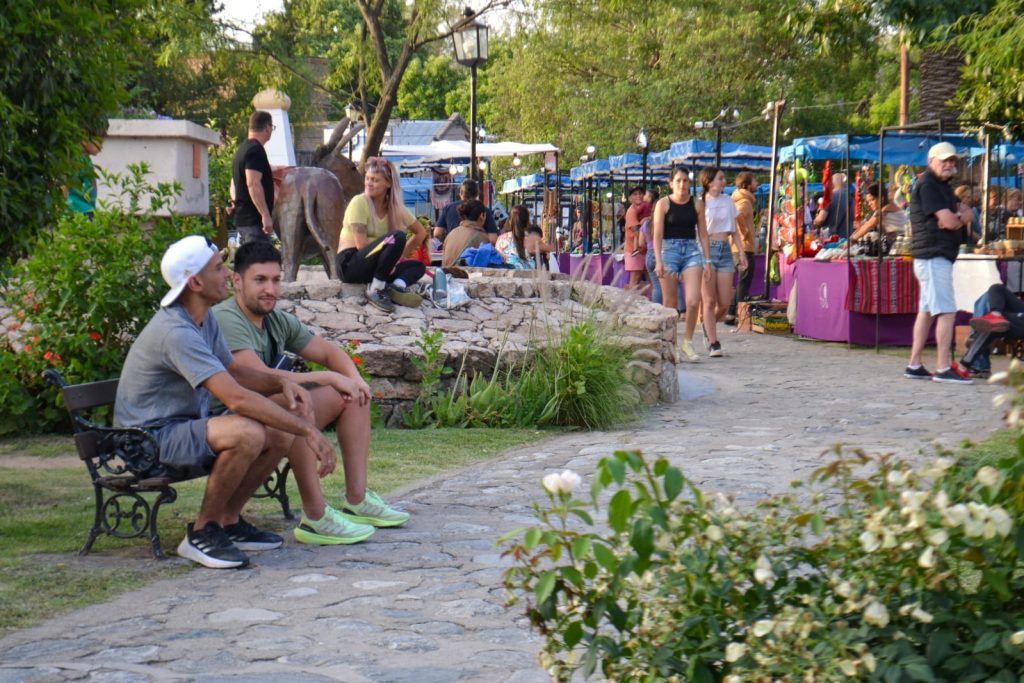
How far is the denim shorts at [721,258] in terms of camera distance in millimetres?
14188

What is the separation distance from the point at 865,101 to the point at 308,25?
31.9 metres

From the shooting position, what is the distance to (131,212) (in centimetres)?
900

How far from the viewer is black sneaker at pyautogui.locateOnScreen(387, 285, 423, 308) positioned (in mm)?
10875

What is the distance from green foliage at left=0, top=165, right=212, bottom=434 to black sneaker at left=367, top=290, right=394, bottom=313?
2.07 meters

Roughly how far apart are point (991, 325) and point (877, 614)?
10.3 m

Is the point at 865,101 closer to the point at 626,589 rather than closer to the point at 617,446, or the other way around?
the point at 617,446

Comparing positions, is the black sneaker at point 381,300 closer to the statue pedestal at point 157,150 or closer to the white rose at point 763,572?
the statue pedestal at point 157,150

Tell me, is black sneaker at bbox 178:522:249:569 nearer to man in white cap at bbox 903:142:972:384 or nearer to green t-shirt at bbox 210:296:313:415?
green t-shirt at bbox 210:296:313:415

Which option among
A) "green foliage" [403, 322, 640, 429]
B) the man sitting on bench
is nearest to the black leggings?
"green foliage" [403, 322, 640, 429]

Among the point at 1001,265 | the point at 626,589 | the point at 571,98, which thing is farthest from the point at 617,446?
the point at 571,98

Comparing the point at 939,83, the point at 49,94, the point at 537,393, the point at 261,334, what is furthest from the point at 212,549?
the point at 939,83

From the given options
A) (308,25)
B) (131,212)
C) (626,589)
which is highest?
(308,25)

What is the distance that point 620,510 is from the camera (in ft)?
8.71

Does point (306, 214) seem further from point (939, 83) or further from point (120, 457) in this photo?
point (939, 83)
